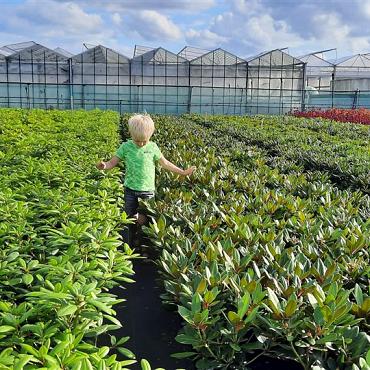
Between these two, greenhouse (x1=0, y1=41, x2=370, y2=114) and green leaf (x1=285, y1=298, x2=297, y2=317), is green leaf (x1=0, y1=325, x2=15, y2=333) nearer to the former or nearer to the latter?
green leaf (x1=285, y1=298, x2=297, y2=317)

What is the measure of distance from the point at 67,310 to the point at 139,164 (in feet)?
10.0

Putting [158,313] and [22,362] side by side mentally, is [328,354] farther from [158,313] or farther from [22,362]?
[158,313]

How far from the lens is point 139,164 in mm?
4633

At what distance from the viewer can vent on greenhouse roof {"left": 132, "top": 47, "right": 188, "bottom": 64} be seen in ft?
96.6

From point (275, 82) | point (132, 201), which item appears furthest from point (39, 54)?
point (132, 201)

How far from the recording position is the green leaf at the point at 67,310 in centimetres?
163

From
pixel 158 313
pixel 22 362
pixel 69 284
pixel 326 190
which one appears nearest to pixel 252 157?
pixel 326 190

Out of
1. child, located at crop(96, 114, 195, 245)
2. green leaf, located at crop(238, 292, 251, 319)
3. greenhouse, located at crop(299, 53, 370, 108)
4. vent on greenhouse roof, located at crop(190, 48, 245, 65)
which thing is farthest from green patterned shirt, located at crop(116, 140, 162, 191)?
greenhouse, located at crop(299, 53, 370, 108)

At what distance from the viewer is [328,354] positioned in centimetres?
202

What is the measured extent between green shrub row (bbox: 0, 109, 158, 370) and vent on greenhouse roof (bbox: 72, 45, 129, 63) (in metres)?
26.2

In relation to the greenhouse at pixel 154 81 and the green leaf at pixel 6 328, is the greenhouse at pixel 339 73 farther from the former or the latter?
the green leaf at pixel 6 328

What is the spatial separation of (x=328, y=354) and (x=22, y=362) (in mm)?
1240

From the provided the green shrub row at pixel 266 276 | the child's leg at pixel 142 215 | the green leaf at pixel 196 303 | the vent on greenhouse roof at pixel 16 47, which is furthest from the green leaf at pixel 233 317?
the vent on greenhouse roof at pixel 16 47

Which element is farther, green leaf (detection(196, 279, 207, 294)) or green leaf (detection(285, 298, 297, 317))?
green leaf (detection(196, 279, 207, 294))
